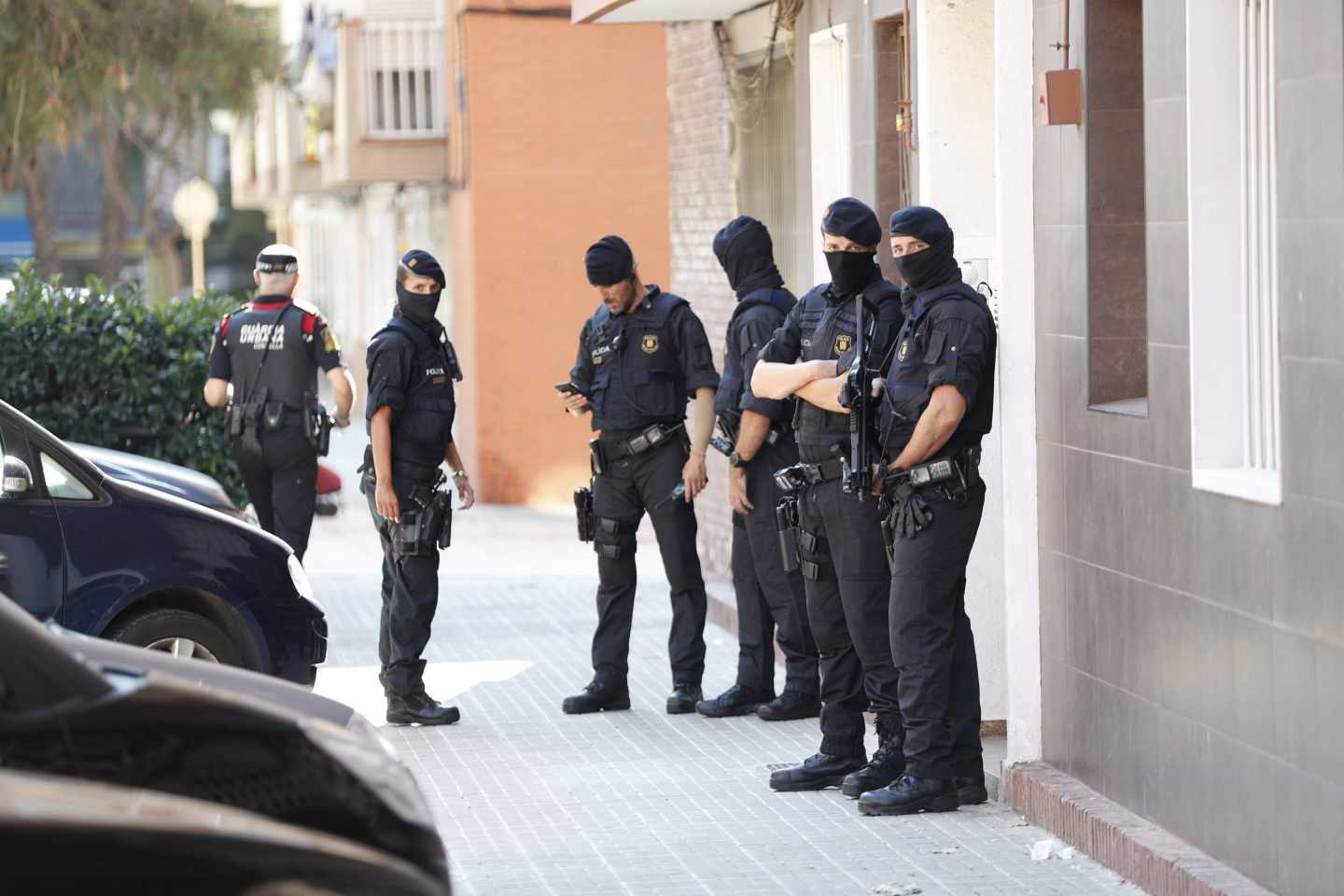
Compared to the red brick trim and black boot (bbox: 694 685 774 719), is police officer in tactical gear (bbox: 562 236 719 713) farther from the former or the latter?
the red brick trim

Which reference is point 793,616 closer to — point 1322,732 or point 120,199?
point 1322,732

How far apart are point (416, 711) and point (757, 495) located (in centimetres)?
179

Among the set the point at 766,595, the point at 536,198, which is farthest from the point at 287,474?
the point at 536,198

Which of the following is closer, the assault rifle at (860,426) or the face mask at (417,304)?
the assault rifle at (860,426)

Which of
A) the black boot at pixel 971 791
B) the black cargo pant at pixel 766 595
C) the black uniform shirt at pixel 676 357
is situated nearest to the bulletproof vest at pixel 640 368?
the black uniform shirt at pixel 676 357

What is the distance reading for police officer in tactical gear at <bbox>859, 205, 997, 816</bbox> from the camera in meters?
6.92

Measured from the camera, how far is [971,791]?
24.5ft

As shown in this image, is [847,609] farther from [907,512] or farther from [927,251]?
[927,251]

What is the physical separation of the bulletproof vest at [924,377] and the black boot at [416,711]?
299cm

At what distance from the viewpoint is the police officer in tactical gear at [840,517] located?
7426 mm

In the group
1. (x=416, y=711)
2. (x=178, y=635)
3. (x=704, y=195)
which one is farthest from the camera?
(x=704, y=195)

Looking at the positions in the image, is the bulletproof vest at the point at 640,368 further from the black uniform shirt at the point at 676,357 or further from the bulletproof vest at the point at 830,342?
the bulletproof vest at the point at 830,342

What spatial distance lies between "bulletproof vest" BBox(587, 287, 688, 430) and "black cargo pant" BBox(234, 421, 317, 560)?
2.08 metres

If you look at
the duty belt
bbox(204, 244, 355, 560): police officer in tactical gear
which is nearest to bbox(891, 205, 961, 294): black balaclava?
the duty belt
